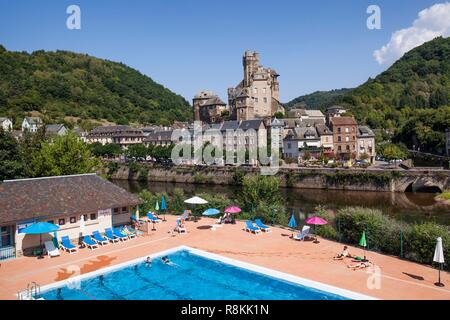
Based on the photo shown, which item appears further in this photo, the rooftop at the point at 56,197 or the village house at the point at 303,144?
the village house at the point at 303,144

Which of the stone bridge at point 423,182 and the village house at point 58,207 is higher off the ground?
the village house at point 58,207

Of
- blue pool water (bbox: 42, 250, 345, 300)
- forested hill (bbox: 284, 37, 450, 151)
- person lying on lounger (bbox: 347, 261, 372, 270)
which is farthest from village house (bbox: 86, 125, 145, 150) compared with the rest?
person lying on lounger (bbox: 347, 261, 372, 270)

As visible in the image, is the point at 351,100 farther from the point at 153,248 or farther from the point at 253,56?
the point at 153,248

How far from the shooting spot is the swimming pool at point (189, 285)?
1517 centimetres

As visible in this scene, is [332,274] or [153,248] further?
[153,248]

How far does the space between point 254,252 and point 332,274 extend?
4662 millimetres

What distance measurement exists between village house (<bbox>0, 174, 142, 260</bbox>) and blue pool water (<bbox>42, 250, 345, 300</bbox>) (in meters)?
5.61

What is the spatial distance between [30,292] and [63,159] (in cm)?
2248

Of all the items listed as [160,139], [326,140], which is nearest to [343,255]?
[326,140]

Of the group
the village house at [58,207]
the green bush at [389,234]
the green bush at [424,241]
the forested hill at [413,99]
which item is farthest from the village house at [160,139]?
the green bush at [424,241]

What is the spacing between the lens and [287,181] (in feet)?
189

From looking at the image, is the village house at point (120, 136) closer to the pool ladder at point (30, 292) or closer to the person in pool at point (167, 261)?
the person in pool at point (167, 261)

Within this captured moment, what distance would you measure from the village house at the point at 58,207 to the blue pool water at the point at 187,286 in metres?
5.61

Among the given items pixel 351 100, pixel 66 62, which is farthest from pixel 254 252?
pixel 66 62
